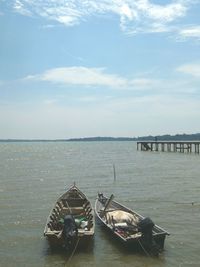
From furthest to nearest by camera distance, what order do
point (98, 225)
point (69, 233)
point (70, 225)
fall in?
point (98, 225)
point (70, 225)
point (69, 233)

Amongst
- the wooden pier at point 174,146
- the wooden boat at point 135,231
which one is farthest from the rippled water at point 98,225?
the wooden pier at point 174,146

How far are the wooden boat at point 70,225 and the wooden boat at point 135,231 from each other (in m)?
1.04

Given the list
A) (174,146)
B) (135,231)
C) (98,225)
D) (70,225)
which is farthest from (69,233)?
(174,146)

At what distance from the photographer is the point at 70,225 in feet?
58.9

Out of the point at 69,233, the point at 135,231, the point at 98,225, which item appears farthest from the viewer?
the point at 98,225

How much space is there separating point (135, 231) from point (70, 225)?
10.4 ft

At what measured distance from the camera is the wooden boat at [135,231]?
1789 centimetres

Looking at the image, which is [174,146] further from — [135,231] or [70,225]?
[70,225]

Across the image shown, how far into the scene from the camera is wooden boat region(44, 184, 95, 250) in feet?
59.0

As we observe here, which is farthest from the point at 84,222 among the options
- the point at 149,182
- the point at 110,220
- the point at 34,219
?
the point at 149,182

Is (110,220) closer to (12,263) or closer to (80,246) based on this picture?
(80,246)

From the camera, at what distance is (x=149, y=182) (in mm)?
44125

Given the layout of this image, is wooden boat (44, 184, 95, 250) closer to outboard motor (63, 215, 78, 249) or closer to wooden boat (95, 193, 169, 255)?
outboard motor (63, 215, 78, 249)

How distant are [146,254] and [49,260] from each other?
4011mm
